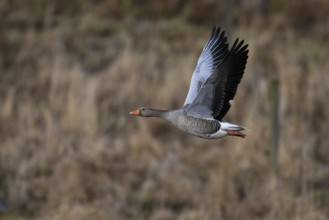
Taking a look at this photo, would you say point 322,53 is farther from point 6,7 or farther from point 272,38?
point 6,7

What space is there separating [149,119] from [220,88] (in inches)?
186

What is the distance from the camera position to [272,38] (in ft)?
40.5

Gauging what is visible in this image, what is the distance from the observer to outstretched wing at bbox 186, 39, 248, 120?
19.0ft

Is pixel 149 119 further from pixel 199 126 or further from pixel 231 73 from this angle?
pixel 199 126

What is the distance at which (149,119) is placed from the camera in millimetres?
10523

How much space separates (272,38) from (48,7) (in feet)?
11.1

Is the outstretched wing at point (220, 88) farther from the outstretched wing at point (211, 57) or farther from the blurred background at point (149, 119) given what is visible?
the blurred background at point (149, 119)

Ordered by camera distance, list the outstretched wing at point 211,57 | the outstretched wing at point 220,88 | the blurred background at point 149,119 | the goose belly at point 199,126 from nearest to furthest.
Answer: the goose belly at point 199,126 → the outstretched wing at point 220,88 → the outstretched wing at point 211,57 → the blurred background at point 149,119

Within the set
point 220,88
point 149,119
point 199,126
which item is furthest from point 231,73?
point 149,119

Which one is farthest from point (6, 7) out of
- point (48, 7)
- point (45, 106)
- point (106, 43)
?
point (45, 106)

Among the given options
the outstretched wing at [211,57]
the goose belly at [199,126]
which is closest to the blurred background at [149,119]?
the outstretched wing at [211,57]

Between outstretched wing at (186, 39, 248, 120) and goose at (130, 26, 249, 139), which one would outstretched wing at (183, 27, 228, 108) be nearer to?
goose at (130, 26, 249, 139)

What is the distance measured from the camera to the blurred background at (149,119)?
31.6 feet

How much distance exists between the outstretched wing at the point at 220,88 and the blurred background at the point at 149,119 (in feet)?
11.7
